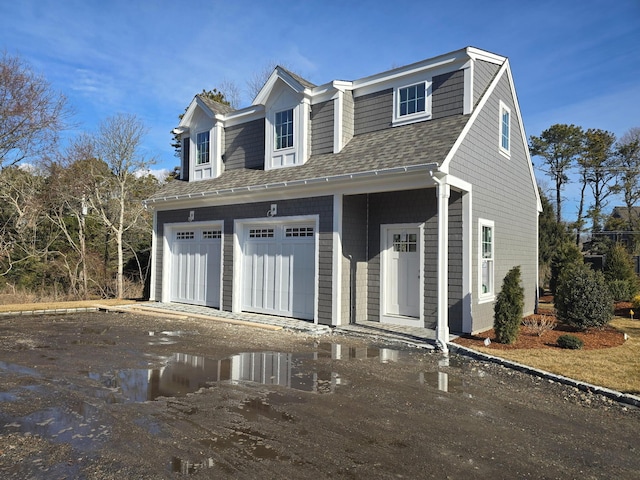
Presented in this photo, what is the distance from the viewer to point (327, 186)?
9.88 metres

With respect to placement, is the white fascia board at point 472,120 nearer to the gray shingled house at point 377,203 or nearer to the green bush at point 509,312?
the gray shingled house at point 377,203

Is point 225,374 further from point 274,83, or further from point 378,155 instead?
point 274,83

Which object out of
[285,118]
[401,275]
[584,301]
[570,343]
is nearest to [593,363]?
[570,343]

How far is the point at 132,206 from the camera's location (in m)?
21.4

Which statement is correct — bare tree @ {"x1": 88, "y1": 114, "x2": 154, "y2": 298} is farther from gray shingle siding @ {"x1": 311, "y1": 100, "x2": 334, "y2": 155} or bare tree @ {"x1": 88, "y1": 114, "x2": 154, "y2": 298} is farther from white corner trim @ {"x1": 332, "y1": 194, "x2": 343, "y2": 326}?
white corner trim @ {"x1": 332, "y1": 194, "x2": 343, "y2": 326}

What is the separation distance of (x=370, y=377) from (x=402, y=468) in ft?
8.89

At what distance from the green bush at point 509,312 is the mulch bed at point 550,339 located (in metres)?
0.18

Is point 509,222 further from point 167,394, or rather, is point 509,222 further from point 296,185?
point 167,394

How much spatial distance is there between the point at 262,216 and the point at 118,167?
12.7 meters

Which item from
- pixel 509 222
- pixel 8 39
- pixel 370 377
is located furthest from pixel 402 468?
pixel 8 39

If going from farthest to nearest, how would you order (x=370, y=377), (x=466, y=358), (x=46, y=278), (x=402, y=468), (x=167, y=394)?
1. (x=46, y=278)
2. (x=466, y=358)
3. (x=370, y=377)
4. (x=167, y=394)
5. (x=402, y=468)

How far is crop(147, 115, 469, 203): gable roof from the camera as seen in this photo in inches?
349

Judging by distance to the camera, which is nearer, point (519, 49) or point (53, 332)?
point (53, 332)

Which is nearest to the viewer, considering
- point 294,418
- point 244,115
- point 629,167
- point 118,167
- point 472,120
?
point 294,418
